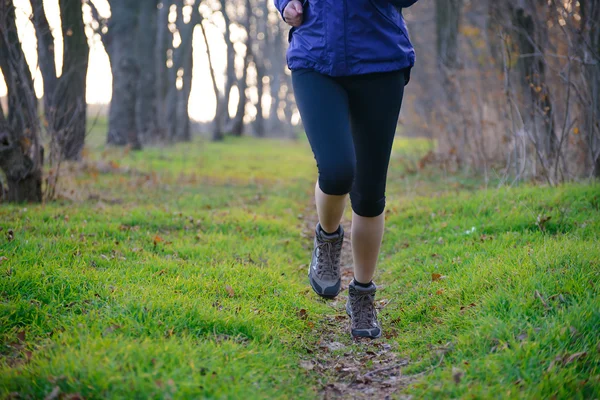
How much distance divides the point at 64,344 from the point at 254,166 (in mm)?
11166

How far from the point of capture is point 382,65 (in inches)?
109

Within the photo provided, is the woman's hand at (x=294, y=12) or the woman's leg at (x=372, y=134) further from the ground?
the woman's hand at (x=294, y=12)

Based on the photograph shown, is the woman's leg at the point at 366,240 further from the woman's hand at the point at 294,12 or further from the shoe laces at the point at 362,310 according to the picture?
the woman's hand at the point at 294,12

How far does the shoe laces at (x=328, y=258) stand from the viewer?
3.32m

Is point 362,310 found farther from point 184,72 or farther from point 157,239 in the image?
point 184,72

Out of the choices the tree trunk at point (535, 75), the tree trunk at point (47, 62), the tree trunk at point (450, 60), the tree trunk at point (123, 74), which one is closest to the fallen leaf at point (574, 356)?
the tree trunk at point (535, 75)

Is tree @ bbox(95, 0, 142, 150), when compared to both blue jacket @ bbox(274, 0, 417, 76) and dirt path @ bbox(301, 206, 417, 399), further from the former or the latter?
blue jacket @ bbox(274, 0, 417, 76)

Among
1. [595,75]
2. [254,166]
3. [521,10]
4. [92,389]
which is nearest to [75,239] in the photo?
[92,389]

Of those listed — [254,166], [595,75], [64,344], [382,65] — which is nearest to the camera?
[64,344]

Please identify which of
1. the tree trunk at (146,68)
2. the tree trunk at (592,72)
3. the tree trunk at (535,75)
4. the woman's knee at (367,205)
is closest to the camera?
the woman's knee at (367,205)

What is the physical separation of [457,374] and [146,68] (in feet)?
48.4

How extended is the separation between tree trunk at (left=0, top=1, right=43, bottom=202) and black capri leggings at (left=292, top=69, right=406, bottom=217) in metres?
4.00

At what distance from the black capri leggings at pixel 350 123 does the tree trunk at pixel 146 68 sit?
13.2 meters

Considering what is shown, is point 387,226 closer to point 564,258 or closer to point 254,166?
point 564,258
